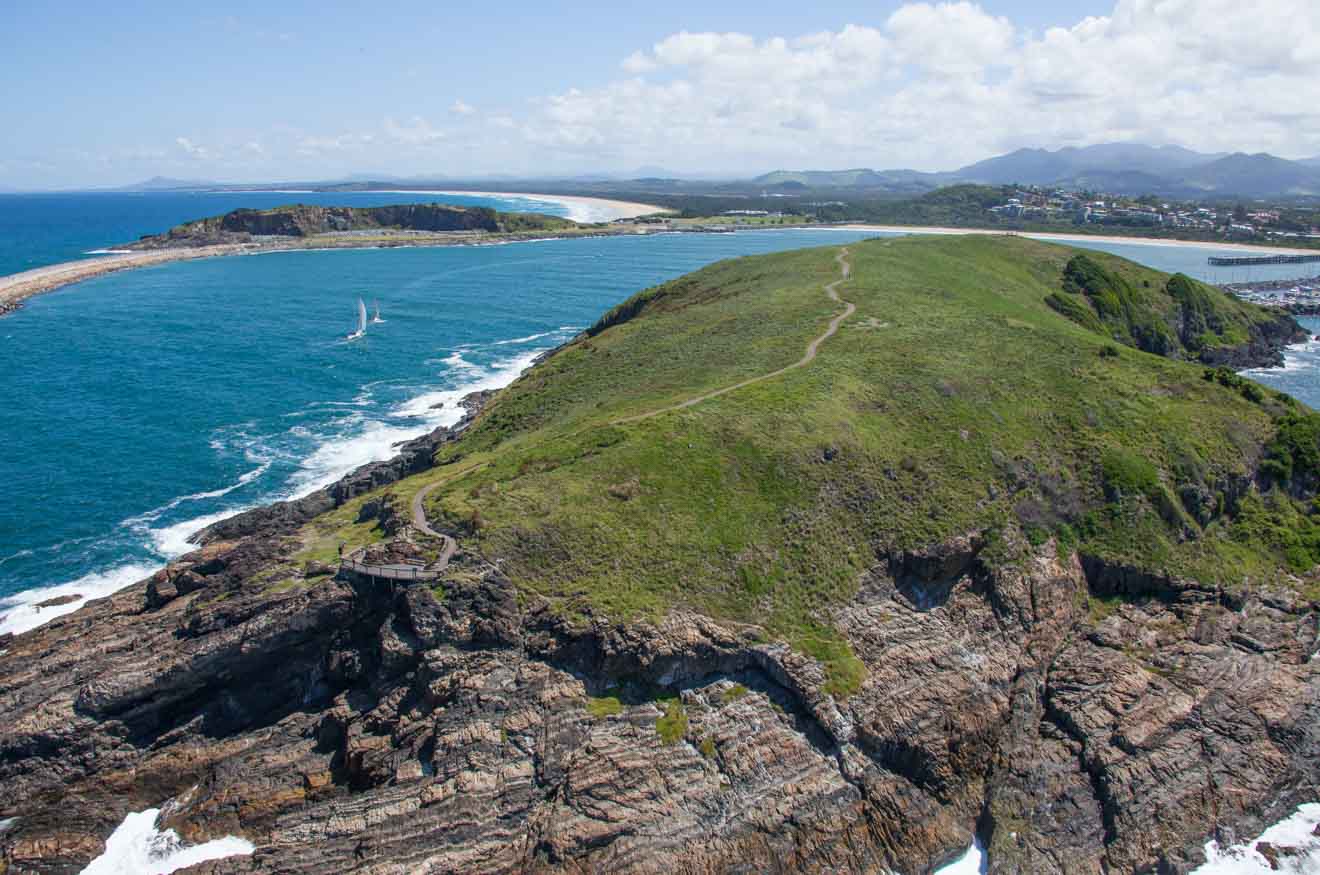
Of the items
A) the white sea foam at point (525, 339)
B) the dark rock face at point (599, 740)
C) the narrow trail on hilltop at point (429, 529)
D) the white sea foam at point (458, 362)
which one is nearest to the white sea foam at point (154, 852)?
the dark rock face at point (599, 740)

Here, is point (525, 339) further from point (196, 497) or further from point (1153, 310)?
point (1153, 310)

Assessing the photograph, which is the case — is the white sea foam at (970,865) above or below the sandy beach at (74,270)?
below

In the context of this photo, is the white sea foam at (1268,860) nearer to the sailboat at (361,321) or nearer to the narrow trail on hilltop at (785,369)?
the narrow trail on hilltop at (785,369)

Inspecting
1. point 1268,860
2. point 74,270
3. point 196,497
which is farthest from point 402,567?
point 74,270

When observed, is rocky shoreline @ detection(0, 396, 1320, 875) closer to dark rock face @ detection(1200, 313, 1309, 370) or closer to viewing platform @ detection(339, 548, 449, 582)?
viewing platform @ detection(339, 548, 449, 582)

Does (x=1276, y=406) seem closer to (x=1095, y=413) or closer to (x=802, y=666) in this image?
(x=1095, y=413)

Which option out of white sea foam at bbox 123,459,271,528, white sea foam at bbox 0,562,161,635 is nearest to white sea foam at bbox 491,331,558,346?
white sea foam at bbox 123,459,271,528

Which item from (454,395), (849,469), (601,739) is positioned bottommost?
(601,739)
